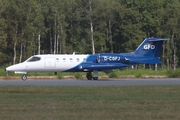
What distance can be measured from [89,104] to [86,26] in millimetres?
57208

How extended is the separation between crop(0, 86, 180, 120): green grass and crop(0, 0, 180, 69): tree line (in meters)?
41.8

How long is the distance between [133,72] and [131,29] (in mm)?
24103

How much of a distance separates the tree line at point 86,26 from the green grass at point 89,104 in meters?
41.8

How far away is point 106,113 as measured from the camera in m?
17.8

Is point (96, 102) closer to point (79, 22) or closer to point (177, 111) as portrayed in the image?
point (177, 111)

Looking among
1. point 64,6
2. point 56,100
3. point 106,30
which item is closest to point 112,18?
point 106,30

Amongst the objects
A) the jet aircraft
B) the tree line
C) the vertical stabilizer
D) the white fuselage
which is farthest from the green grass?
the tree line

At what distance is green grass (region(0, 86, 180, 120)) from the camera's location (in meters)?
17.3

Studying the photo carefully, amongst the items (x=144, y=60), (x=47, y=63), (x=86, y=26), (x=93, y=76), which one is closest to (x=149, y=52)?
(x=144, y=60)

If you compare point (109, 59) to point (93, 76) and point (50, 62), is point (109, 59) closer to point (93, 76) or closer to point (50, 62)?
point (93, 76)

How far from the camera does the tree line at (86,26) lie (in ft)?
225

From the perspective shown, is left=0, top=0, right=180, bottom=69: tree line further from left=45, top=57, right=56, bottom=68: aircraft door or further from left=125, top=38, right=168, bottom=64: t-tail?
left=45, top=57, right=56, bottom=68: aircraft door

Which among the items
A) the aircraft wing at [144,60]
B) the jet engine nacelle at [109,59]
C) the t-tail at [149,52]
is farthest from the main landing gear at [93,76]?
the t-tail at [149,52]

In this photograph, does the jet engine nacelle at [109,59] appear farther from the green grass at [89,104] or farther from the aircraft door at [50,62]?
the green grass at [89,104]
